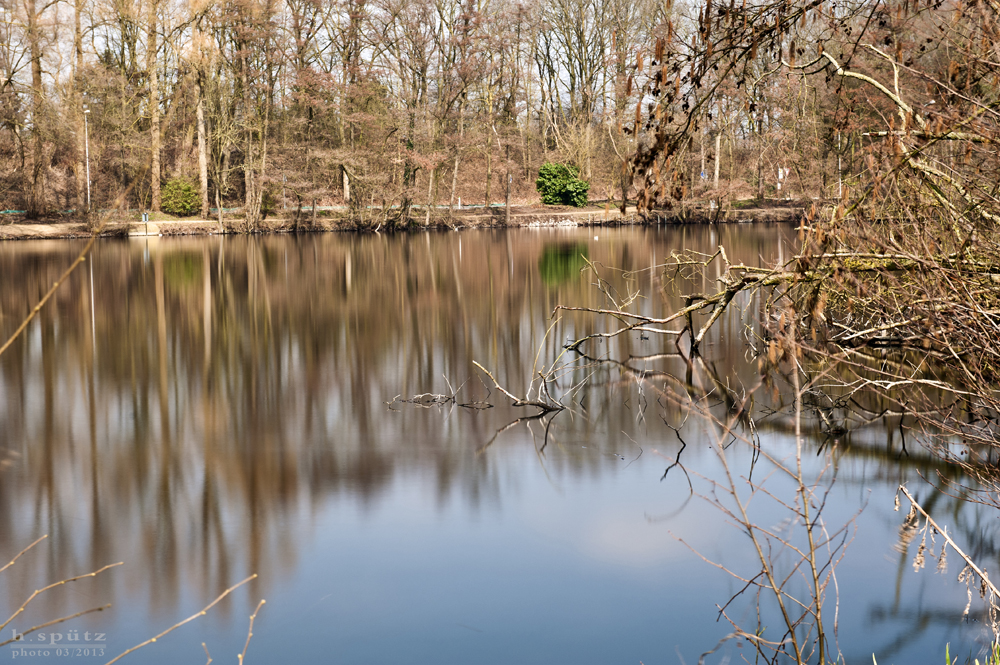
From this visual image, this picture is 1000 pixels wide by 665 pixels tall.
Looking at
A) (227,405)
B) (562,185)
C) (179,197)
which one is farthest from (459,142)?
(227,405)

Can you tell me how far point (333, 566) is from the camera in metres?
6.11

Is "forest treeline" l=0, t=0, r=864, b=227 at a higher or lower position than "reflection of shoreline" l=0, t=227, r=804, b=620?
higher

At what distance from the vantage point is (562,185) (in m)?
51.9

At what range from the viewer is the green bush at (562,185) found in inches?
2042

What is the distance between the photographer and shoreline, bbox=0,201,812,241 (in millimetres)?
42094

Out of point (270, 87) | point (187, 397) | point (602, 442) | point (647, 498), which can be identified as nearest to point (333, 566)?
point (647, 498)

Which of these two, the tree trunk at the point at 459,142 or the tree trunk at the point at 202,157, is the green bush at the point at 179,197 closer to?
the tree trunk at the point at 202,157

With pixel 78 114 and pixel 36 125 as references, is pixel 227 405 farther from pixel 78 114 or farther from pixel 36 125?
pixel 36 125

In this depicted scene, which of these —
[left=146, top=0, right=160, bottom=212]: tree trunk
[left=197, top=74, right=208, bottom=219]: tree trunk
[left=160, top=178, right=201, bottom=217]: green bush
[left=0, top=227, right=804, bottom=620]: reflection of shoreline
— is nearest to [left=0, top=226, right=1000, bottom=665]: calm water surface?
[left=0, top=227, right=804, bottom=620]: reflection of shoreline

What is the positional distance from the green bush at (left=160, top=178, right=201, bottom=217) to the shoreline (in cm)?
98

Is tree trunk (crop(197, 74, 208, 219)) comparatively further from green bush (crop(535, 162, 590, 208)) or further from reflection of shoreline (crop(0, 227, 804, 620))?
reflection of shoreline (crop(0, 227, 804, 620))

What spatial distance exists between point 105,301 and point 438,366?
10457mm

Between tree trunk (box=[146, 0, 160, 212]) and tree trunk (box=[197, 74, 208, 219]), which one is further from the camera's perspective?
tree trunk (box=[197, 74, 208, 219])

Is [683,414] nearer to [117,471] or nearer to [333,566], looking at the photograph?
[333,566]
